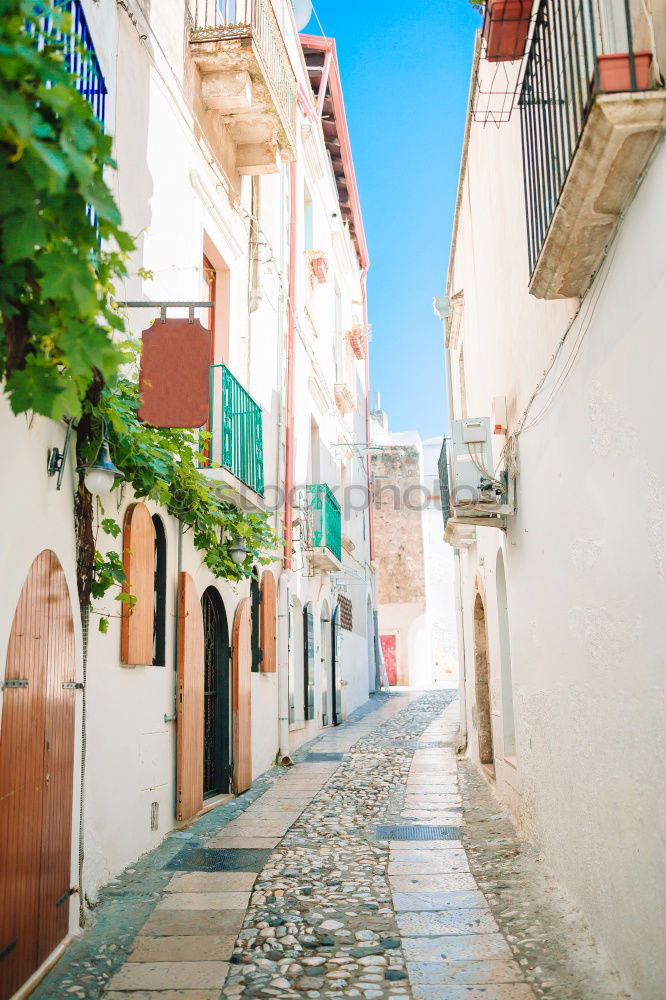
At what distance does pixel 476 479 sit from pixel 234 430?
8.69 feet

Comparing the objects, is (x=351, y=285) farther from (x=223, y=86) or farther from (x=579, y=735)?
(x=579, y=735)

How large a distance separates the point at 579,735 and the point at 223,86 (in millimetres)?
7147

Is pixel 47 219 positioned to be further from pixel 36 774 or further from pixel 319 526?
pixel 319 526

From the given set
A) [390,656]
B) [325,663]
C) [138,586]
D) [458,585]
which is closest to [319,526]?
[458,585]

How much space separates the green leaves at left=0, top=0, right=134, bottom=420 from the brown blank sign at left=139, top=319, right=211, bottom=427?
3.13 metres

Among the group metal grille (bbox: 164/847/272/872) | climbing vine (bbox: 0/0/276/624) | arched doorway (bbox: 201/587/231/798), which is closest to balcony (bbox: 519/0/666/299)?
climbing vine (bbox: 0/0/276/624)

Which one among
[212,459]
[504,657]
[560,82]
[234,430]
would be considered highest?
[560,82]

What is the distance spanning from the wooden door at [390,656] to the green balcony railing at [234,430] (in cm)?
2198

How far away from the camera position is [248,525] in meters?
8.50

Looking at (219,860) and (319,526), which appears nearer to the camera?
(219,860)

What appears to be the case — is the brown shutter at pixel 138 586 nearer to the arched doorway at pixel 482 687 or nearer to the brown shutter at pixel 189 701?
the brown shutter at pixel 189 701

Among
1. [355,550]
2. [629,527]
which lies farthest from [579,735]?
[355,550]

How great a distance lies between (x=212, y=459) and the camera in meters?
7.88

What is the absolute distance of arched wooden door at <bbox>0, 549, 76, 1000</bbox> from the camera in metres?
3.62
